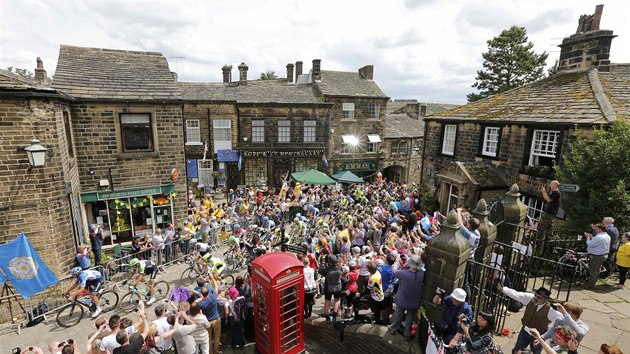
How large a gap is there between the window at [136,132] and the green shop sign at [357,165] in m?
15.7

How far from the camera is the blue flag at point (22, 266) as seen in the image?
741 cm

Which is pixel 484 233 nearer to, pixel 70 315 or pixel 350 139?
pixel 70 315

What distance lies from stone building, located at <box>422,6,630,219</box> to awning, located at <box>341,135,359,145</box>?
32.8ft

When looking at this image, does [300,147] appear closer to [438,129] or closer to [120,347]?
[438,129]

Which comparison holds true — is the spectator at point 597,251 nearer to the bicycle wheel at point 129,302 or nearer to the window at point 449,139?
the window at point 449,139

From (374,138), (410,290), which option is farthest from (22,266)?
(374,138)

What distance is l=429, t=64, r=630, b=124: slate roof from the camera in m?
10.5

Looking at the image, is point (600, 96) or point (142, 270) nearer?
point (142, 270)

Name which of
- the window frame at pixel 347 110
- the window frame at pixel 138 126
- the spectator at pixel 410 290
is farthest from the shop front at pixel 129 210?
the window frame at pixel 347 110

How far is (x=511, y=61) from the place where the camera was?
26.8m

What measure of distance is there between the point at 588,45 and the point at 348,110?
15.2 meters

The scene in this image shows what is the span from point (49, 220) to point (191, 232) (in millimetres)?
4269

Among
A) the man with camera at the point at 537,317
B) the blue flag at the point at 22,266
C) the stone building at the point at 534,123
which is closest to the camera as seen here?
the man with camera at the point at 537,317

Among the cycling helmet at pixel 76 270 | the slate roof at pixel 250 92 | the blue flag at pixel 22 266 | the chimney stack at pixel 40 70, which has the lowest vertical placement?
the cycling helmet at pixel 76 270
